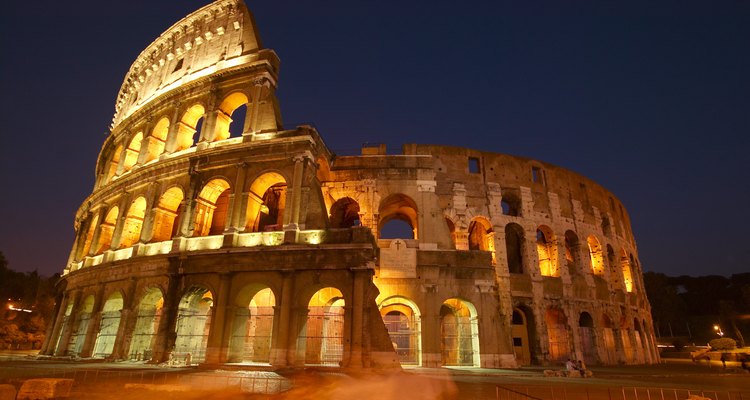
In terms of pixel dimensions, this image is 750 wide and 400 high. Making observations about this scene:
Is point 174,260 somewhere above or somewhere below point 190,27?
below

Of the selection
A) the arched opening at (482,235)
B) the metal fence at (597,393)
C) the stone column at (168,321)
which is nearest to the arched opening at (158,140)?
the stone column at (168,321)

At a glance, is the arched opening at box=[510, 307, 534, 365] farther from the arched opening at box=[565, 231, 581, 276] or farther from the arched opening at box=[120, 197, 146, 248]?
the arched opening at box=[120, 197, 146, 248]

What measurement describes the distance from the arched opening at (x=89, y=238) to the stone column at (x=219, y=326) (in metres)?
11.4

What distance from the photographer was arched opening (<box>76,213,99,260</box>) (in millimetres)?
21281

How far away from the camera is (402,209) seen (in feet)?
67.6

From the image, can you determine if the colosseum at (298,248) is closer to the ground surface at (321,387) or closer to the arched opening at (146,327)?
the arched opening at (146,327)

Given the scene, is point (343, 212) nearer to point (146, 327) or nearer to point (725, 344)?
point (146, 327)

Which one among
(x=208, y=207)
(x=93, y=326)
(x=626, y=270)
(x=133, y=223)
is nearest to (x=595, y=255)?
(x=626, y=270)

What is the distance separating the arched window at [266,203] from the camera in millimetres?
15898

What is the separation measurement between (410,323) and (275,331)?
748 centimetres

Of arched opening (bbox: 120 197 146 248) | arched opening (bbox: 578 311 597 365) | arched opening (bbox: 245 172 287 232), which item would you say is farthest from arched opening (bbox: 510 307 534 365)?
arched opening (bbox: 120 197 146 248)

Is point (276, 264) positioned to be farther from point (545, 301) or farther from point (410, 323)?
point (545, 301)

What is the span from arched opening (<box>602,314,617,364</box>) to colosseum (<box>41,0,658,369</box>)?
8 cm

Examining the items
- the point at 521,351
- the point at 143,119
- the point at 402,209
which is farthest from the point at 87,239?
the point at 521,351
